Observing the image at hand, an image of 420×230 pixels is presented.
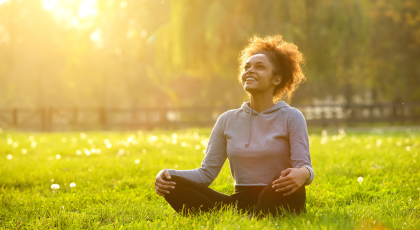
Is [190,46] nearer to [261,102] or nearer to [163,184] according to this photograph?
[261,102]

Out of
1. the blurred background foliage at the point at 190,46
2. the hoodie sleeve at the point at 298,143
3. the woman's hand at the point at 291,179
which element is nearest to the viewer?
the woman's hand at the point at 291,179

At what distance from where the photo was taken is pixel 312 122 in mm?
19953

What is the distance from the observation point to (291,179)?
8.45ft

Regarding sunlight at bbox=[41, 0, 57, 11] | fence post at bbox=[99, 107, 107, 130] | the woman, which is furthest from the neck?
sunlight at bbox=[41, 0, 57, 11]

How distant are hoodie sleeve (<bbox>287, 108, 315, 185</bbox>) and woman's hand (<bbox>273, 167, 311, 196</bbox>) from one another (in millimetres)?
89

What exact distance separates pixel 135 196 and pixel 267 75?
6.64 feet

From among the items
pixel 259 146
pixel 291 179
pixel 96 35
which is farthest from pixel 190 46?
pixel 96 35

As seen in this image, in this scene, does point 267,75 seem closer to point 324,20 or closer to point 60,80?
point 324,20

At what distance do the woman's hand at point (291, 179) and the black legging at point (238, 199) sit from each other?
5.1 inches

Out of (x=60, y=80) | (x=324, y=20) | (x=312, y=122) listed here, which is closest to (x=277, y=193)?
(x=324, y=20)

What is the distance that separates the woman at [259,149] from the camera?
2852 mm

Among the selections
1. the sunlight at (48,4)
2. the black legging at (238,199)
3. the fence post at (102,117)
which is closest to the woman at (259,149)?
the black legging at (238,199)

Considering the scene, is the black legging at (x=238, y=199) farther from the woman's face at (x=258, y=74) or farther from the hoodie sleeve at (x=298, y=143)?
the woman's face at (x=258, y=74)

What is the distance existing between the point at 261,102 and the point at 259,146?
381mm
